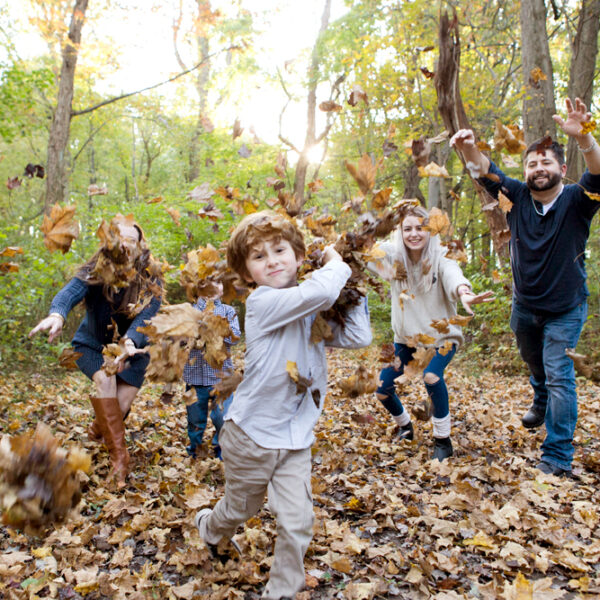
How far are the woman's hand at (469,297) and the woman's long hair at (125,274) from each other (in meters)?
2.14

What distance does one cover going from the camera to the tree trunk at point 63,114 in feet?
28.8

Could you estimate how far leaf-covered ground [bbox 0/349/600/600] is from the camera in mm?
2391

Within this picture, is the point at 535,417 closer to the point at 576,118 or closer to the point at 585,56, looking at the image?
the point at 576,118

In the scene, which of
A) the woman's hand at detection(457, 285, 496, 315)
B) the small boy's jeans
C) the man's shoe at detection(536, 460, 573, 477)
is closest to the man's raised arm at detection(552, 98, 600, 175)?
the woman's hand at detection(457, 285, 496, 315)

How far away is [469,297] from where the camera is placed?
10.4ft

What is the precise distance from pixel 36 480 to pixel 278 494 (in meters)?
0.97

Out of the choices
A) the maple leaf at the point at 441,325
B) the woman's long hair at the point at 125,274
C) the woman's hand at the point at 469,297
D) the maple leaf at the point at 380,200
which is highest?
the maple leaf at the point at 380,200

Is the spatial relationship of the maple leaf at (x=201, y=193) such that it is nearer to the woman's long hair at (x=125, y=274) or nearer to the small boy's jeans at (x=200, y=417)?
the woman's long hair at (x=125, y=274)

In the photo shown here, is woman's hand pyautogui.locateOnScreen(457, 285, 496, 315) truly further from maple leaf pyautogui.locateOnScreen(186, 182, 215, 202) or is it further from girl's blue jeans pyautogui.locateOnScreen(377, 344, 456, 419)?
maple leaf pyautogui.locateOnScreen(186, 182, 215, 202)

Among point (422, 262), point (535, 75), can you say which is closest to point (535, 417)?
point (422, 262)

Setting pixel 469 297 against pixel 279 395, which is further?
pixel 469 297

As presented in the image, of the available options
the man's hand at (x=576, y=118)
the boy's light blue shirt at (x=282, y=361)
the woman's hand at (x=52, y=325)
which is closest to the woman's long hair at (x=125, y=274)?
the woman's hand at (x=52, y=325)

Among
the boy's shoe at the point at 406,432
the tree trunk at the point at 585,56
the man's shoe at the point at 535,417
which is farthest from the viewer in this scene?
the tree trunk at the point at 585,56

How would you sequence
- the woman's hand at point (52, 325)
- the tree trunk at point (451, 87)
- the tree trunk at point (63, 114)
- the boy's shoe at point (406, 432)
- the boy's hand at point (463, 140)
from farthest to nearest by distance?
the tree trunk at point (63, 114) < the tree trunk at point (451, 87) < the boy's shoe at point (406, 432) < the boy's hand at point (463, 140) < the woman's hand at point (52, 325)
